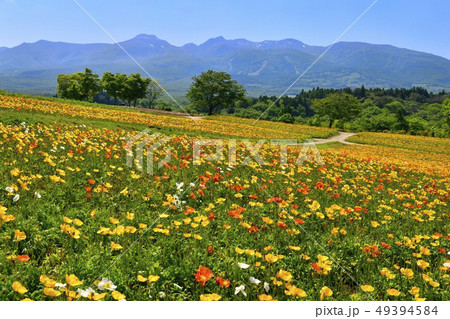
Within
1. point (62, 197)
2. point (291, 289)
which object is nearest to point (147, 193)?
point (62, 197)

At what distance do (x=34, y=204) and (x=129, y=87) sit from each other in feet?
228

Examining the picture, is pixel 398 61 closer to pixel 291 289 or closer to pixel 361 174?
pixel 361 174

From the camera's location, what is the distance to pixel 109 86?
241 ft

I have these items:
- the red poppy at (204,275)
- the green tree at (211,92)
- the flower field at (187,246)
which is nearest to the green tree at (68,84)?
the green tree at (211,92)

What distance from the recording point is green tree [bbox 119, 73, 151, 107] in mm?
68812

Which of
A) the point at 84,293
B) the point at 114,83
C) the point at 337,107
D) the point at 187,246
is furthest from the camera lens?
the point at 114,83

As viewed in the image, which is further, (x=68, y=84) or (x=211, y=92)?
(x=68, y=84)

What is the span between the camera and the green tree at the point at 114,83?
7088cm

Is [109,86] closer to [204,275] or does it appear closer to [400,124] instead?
[400,124]

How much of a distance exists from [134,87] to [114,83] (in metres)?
7.31

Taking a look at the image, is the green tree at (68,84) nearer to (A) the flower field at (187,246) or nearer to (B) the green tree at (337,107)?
(B) the green tree at (337,107)

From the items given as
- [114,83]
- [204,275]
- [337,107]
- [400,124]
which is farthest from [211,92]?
[400,124]

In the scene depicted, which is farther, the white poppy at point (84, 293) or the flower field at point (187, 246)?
the flower field at point (187, 246)

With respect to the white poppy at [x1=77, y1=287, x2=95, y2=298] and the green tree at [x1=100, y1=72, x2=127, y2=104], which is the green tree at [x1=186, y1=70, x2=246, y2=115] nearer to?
the white poppy at [x1=77, y1=287, x2=95, y2=298]
